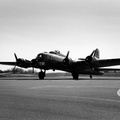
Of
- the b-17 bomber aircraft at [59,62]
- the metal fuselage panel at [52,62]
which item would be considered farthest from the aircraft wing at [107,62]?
the metal fuselage panel at [52,62]

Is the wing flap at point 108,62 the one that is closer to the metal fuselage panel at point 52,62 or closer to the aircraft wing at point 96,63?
the aircraft wing at point 96,63

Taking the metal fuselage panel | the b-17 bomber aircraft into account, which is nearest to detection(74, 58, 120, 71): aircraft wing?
the b-17 bomber aircraft

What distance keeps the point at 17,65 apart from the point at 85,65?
10041 mm

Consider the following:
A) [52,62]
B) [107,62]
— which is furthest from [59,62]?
[107,62]

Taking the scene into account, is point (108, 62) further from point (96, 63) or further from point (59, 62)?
point (59, 62)

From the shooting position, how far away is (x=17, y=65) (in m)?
33.2

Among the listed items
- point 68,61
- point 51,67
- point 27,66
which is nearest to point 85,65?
point 68,61

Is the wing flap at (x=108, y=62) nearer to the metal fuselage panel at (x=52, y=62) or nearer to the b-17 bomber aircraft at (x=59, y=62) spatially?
the b-17 bomber aircraft at (x=59, y=62)

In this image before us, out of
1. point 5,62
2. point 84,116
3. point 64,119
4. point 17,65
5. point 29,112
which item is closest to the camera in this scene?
point 64,119

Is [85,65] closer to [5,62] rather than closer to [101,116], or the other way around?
[5,62]

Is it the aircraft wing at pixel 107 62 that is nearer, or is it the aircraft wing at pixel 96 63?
the aircraft wing at pixel 107 62

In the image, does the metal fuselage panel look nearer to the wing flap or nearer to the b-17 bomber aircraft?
the b-17 bomber aircraft

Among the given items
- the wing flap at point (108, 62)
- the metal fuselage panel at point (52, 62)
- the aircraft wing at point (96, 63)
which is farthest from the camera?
the metal fuselage panel at point (52, 62)

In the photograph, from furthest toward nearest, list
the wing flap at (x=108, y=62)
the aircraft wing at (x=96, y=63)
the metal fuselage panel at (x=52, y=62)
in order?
the metal fuselage panel at (x=52, y=62) → the aircraft wing at (x=96, y=63) → the wing flap at (x=108, y=62)
